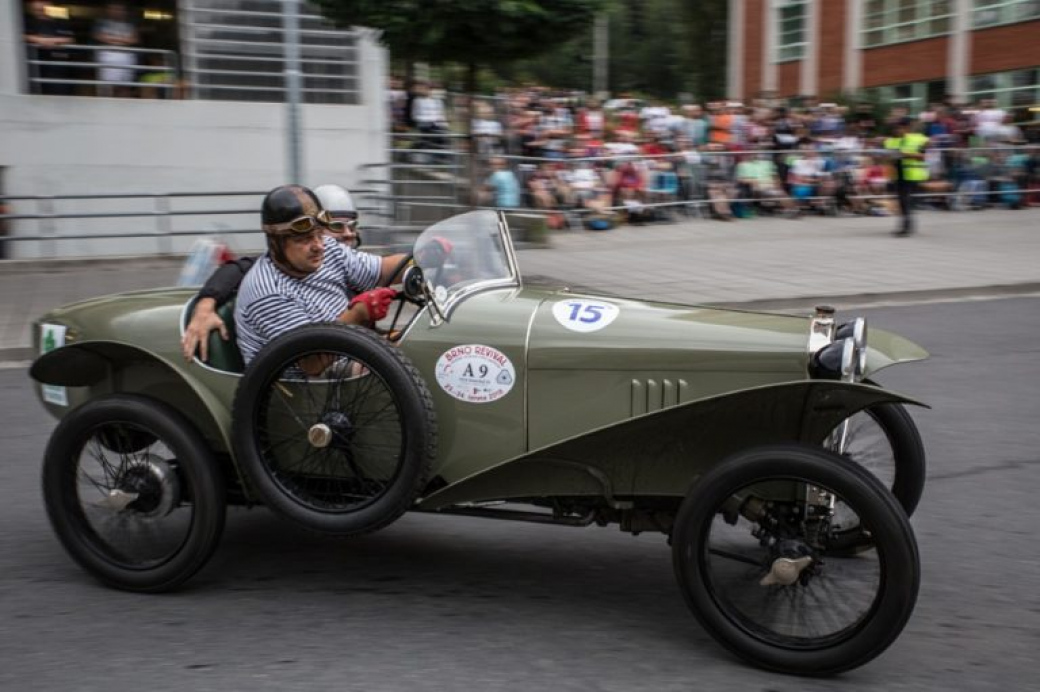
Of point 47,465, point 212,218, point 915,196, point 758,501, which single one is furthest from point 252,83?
point 758,501

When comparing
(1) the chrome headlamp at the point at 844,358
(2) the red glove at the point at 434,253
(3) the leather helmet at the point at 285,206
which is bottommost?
(1) the chrome headlamp at the point at 844,358

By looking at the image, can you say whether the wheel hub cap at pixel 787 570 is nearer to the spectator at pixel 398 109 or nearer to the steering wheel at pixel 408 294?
the steering wheel at pixel 408 294

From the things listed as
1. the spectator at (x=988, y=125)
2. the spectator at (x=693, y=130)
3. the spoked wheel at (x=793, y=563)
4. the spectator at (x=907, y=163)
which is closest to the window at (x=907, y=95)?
the spectator at (x=988, y=125)

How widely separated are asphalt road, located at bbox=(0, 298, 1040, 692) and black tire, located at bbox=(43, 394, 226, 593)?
136 millimetres

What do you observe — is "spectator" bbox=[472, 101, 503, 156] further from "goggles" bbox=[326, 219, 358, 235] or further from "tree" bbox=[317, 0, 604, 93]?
"goggles" bbox=[326, 219, 358, 235]

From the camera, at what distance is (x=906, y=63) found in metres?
31.7

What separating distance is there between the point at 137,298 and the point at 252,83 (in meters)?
11.7

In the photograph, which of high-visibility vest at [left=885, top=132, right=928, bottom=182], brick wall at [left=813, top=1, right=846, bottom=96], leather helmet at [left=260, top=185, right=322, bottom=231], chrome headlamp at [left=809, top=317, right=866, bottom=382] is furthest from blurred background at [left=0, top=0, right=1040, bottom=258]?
brick wall at [left=813, top=1, right=846, bottom=96]

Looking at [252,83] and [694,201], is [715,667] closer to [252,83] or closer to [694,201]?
[252,83]

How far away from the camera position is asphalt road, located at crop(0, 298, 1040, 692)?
11.0 feet

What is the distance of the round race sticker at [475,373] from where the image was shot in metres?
3.80

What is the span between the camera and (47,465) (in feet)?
13.3

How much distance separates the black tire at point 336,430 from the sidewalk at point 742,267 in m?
5.89

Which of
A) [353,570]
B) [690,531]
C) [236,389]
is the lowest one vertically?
[353,570]
